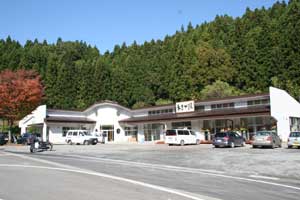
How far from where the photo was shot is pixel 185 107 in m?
47.7

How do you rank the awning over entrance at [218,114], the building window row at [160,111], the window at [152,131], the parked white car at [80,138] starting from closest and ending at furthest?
the awning over entrance at [218,114]
the parked white car at [80,138]
the window at [152,131]
the building window row at [160,111]

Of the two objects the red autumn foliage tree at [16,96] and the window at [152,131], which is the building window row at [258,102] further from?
the red autumn foliage tree at [16,96]

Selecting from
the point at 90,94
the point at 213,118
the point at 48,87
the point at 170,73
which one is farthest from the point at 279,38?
the point at 48,87

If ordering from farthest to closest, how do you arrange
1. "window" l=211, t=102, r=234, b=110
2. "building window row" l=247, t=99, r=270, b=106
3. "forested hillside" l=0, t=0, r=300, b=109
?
"forested hillside" l=0, t=0, r=300, b=109
"window" l=211, t=102, r=234, b=110
"building window row" l=247, t=99, r=270, b=106

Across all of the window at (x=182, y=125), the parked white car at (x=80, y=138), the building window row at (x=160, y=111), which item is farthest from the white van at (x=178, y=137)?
the building window row at (x=160, y=111)

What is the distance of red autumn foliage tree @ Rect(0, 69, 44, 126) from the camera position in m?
45.2

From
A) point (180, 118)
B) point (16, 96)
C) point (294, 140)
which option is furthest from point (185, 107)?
point (16, 96)

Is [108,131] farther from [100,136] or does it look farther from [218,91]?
[218,91]

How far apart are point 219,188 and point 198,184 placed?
0.93m

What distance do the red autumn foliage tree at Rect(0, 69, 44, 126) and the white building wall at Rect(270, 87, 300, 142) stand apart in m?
30.7

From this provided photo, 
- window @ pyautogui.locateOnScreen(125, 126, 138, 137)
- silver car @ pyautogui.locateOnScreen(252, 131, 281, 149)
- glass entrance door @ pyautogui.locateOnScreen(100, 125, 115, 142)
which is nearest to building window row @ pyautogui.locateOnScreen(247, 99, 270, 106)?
silver car @ pyautogui.locateOnScreen(252, 131, 281, 149)

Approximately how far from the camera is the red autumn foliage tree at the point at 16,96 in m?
45.2

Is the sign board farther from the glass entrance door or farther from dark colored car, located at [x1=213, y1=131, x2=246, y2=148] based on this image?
dark colored car, located at [x1=213, y1=131, x2=246, y2=148]

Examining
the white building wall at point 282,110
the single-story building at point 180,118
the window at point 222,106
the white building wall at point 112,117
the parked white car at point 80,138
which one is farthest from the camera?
the white building wall at point 112,117
